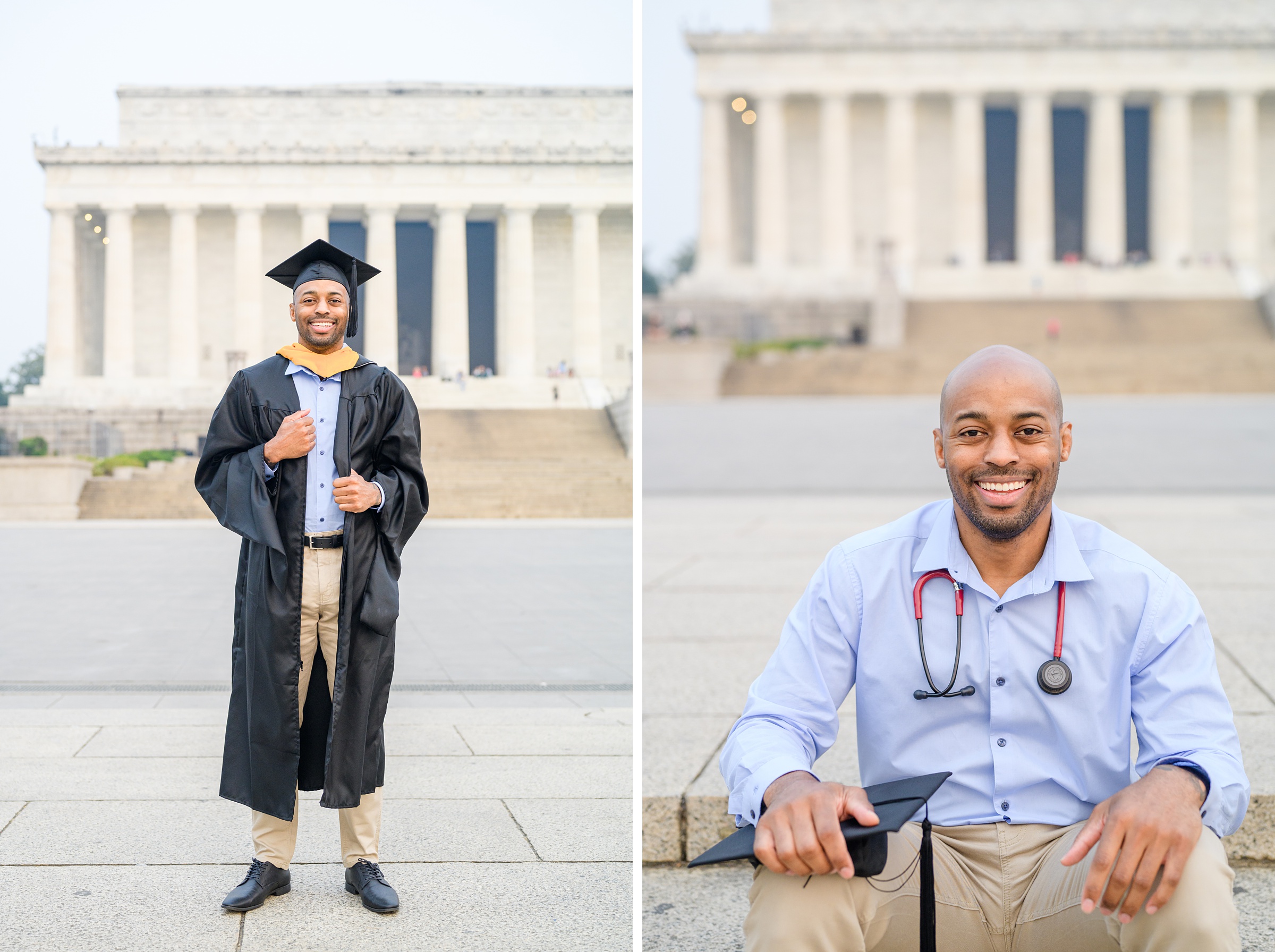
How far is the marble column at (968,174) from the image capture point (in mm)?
60312

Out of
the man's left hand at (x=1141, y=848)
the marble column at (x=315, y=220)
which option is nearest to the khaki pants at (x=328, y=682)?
the man's left hand at (x=1141, y=848)

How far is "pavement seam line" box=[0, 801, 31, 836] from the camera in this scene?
511cm

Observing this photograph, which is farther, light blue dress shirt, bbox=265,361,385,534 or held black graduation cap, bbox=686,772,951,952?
light blue dress shirt, bbox=265,361,385,534

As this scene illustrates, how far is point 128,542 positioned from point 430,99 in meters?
9.46

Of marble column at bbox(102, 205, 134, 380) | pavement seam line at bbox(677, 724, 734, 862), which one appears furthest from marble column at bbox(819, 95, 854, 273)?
pavement seam line at bbox(677, 724, 734, 862)

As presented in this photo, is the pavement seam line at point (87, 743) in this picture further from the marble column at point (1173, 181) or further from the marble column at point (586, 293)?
the marble column at point (1173, 181)

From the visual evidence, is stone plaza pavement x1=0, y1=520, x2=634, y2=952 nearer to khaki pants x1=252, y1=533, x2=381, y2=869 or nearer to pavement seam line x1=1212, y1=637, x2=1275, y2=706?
khaki pants x1=252, y1=533, x2=381, y2=869

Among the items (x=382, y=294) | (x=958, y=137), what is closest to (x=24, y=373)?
(x=382, y=294)

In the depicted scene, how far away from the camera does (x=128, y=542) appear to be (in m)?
13.5

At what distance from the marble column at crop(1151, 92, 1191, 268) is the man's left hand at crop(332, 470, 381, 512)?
199 ft

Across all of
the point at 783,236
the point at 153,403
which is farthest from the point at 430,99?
the point at 783,236

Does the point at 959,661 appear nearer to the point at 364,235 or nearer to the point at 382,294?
the point at 382,294

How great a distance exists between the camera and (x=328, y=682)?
14.7 feet

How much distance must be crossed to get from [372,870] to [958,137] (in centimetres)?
6118
